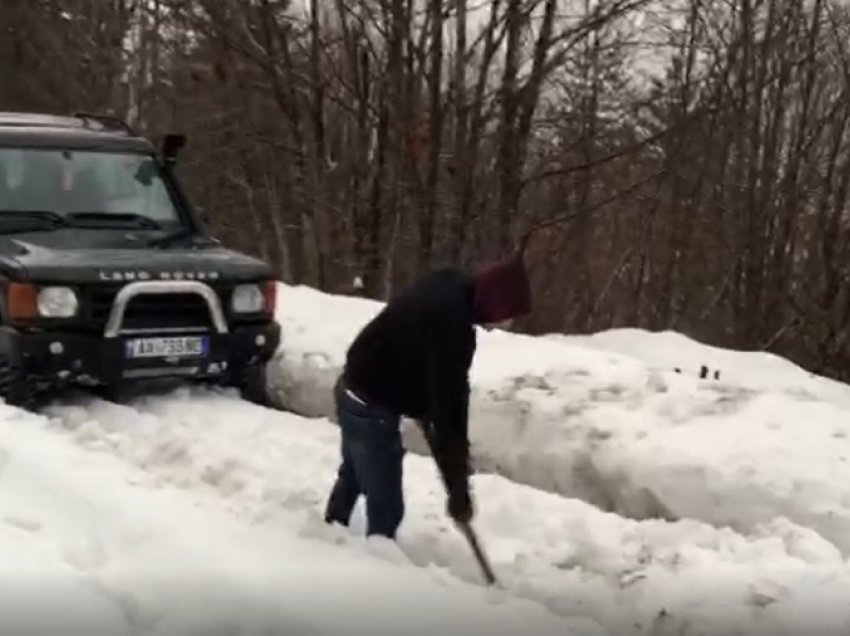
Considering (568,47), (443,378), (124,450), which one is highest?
(568,47)

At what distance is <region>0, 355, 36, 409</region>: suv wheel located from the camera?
24.6 ft

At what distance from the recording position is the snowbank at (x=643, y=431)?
618 cm

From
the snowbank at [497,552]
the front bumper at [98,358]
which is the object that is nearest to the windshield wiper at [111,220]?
the front bumper at [98,358]

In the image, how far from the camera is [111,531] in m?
5.20

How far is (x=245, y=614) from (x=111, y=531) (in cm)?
118

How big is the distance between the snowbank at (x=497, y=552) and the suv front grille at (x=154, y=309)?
704 mm

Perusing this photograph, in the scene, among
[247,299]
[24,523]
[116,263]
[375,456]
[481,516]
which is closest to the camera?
[24,523]

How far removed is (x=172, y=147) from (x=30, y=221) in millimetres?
1339

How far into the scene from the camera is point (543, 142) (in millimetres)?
14805

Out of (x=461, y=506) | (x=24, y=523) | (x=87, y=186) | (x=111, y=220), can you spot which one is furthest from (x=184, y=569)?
(x=87, y=186)

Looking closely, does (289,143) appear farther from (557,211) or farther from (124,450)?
(124,450)

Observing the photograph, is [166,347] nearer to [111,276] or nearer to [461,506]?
[111,276]

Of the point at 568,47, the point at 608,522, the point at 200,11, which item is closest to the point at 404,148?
the point at 568,47

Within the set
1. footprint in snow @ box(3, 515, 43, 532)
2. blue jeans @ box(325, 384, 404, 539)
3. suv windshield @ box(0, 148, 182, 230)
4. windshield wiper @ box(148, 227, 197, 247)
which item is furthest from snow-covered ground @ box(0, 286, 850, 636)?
suv windshield @ box(0, 148, 182, 230)
